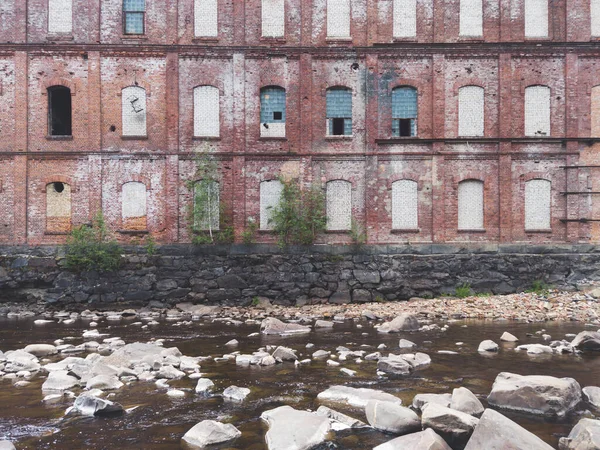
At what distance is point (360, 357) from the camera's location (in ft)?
33.8

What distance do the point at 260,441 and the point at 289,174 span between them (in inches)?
579

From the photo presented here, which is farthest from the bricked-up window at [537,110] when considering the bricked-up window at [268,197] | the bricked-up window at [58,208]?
the bricked-up window at [58,208]

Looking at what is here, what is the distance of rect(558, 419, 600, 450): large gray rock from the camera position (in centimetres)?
519

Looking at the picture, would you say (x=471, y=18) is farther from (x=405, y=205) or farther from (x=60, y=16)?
(x=60, y=16)

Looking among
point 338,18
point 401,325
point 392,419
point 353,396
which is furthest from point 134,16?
point 392,419

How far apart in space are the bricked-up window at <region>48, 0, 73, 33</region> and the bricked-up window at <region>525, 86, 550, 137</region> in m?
19.0

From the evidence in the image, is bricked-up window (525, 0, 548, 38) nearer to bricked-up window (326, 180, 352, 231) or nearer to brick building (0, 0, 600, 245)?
brick building (0, 0, 600, 245)

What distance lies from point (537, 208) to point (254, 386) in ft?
52.5

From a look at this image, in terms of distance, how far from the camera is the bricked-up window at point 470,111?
792 inches

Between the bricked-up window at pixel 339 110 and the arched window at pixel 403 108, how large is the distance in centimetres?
186

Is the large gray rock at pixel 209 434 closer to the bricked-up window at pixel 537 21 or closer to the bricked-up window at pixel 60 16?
the bricked-up window at pixel 60 16

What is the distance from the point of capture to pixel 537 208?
1991 cm

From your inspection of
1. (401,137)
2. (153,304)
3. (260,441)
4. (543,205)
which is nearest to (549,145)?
(543,205)

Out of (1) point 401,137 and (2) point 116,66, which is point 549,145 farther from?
(2) point 116,66
